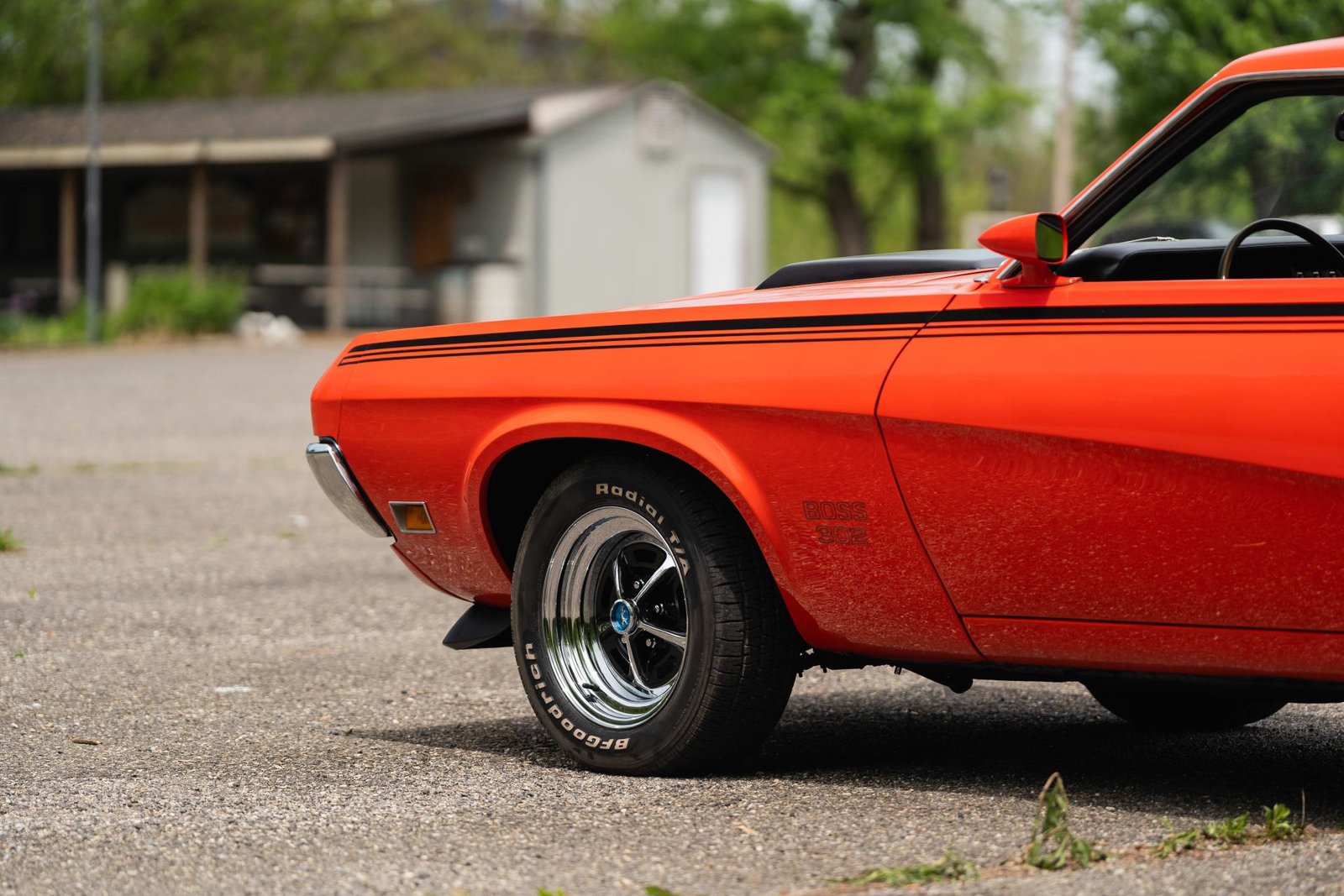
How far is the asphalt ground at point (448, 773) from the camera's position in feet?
12.0

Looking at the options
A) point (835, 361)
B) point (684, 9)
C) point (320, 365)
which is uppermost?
point (684, 9)

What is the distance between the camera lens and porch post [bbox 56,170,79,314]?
31.9 meters

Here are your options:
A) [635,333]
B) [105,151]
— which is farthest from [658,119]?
[635,333]

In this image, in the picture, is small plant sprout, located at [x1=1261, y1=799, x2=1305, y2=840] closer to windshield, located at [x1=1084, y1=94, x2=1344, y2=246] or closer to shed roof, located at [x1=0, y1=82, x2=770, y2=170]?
windshield, located at [x1=1084, y1=94, x2=1344, y2=246]

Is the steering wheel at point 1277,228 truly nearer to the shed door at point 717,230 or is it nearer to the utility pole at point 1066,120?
the utility pole at point 1066,120

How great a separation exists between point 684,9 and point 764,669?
41.1 meters

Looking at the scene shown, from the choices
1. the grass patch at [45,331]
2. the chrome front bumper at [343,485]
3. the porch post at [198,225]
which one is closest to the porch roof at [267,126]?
the porch post at [198,225]

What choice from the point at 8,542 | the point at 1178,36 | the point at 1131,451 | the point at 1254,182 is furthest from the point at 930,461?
the point at 1178,36

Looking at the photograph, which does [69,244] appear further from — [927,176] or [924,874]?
[924,874]

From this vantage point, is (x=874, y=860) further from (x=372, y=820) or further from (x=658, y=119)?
(x=658, y=119)

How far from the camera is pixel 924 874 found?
347cm

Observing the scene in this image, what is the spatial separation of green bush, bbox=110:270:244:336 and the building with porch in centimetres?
143

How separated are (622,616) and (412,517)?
0.67m

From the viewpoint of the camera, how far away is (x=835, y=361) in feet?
13.4
